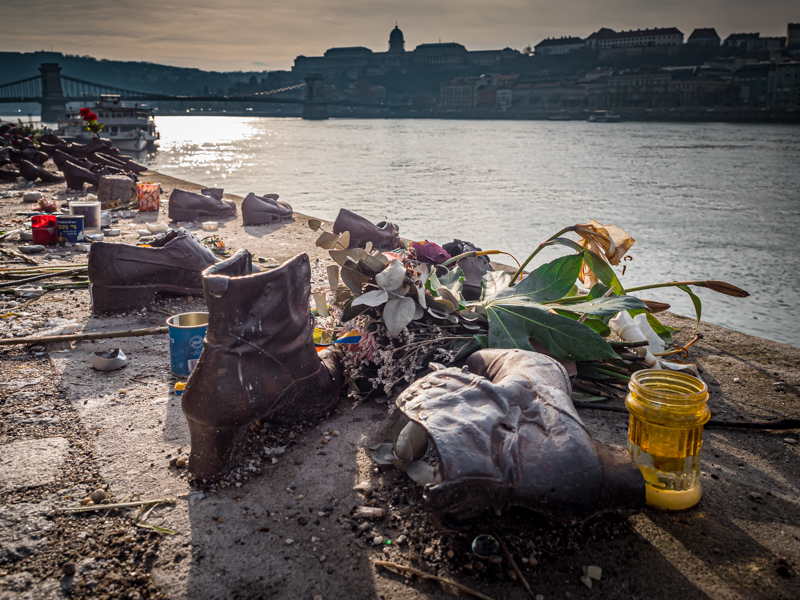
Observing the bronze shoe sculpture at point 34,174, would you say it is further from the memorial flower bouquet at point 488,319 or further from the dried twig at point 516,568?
the dried twig at point 516,568

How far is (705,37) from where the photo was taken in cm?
8956

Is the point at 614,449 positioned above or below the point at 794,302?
above

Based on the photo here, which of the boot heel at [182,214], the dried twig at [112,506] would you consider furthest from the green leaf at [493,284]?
the boot heel at [182,214]

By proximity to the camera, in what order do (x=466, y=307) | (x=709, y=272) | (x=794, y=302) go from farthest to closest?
(x=709, y=272) → (x=794, y=302) → (x=466, y=307)

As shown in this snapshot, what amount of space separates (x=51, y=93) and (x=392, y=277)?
79.4 meters

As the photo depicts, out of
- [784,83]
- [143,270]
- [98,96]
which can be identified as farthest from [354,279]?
[784,83]

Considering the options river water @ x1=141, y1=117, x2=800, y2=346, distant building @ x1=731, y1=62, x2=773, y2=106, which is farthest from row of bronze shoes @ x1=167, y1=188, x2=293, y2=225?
distant building @ x1=731, y1=62, x2=773, y2=106

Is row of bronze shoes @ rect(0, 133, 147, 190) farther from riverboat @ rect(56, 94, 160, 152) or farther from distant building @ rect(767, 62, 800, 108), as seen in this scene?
distant building @ rect(767, 62, 800, 108)

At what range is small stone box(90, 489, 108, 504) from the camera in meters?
1.80

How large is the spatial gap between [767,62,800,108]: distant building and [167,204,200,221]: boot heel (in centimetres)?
6540

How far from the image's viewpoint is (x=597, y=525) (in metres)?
1.69

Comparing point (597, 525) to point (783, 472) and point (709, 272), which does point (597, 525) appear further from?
point (709, 272)

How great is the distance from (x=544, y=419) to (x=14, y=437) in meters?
1.74

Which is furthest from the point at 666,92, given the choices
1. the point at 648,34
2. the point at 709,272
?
the point at 709,272
